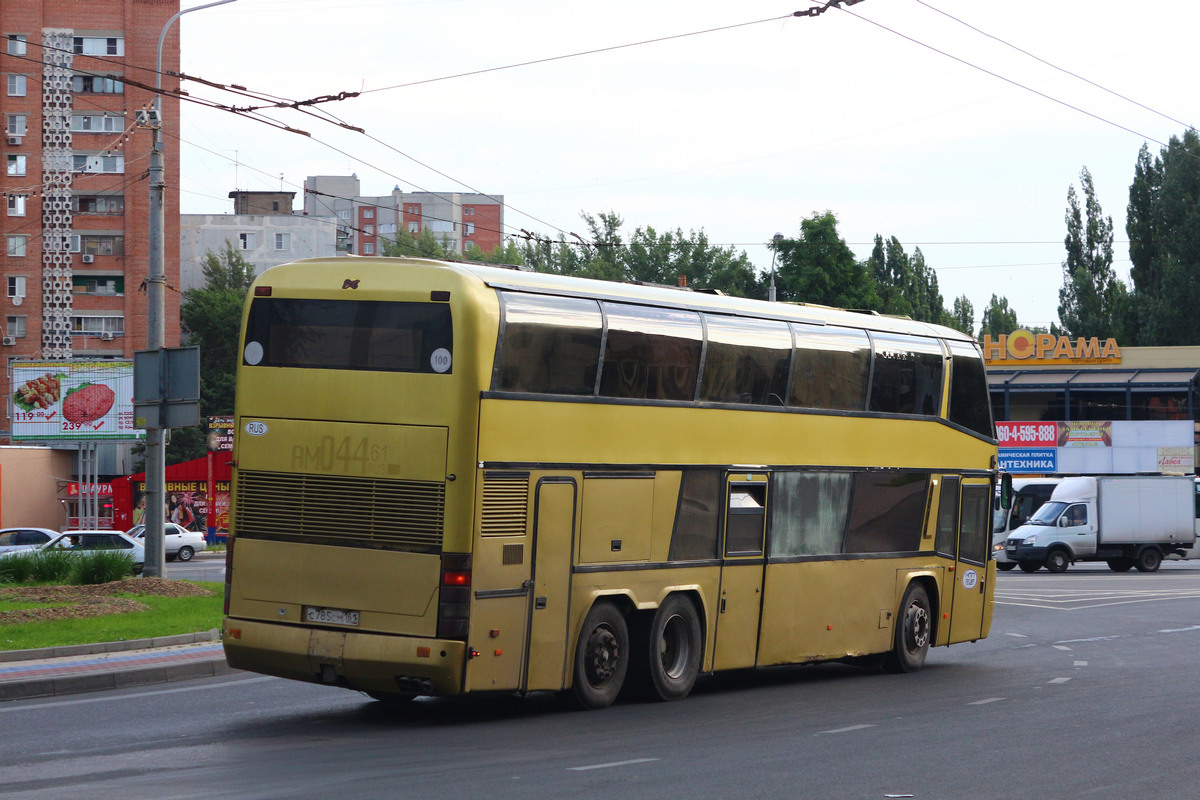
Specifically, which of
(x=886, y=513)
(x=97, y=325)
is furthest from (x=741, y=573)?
(x=97, y=325)

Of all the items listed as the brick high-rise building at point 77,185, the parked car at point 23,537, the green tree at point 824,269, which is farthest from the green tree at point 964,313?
the parked car at point 23,537

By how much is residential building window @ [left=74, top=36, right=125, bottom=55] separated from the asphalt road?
57.6 meters

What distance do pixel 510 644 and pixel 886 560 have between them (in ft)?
20.3

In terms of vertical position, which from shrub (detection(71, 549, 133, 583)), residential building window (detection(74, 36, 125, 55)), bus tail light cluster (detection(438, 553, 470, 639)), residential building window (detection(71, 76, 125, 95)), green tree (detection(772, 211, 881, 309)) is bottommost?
shrub (detection(71, 549, 133, 583))

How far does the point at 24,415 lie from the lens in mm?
53562

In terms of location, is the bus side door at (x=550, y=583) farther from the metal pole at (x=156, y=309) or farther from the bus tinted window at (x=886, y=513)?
the metal pole at (x=156, y=309)

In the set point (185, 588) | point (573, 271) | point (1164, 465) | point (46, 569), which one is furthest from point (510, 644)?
point (573, 271)

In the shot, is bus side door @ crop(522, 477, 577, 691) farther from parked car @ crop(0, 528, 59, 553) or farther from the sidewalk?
parked car @ crop(0, 528, 59, 553)

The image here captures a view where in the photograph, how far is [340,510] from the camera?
11406 mm

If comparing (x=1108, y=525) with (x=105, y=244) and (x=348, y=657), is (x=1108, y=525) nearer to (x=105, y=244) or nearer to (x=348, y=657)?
(x=348, y=657)

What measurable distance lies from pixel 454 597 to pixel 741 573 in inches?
158

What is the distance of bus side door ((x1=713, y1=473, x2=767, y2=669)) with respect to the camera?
13898 mm

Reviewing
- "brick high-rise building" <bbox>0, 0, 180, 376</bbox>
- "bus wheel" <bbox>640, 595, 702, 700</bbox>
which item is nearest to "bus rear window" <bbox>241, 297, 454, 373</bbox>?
"bus wheel" <bbox>640, 595, 702, 700</bbox>

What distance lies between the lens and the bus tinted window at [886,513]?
15680 millimetres
